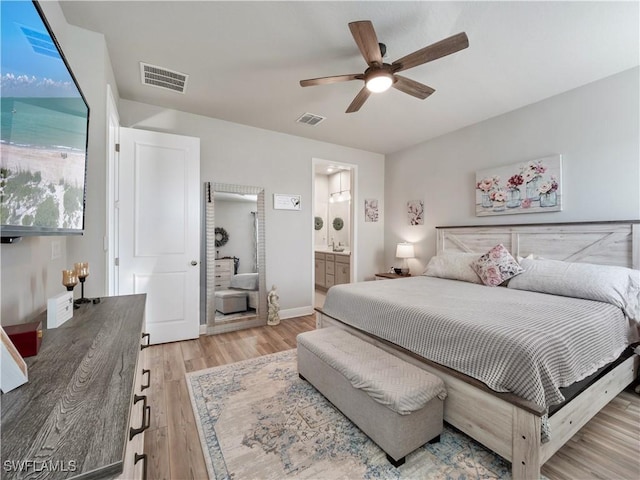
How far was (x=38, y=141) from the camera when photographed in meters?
1.02

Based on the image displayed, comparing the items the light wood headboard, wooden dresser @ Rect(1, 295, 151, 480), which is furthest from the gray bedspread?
wooden dresser @ Rect(1, 295, 151, 480)

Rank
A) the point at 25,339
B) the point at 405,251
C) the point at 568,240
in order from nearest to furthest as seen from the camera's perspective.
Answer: the point at 25,339 → the point at 568,240 → the point at 405,251

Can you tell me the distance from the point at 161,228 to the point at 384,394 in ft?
9.24

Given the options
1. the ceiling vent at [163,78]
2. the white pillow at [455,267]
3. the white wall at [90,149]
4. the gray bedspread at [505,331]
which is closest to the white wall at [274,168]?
the ceiling vent at [163,78]

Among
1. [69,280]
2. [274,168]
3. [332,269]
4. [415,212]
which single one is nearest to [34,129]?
[69,280]

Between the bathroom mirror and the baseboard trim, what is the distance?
0.35 metres

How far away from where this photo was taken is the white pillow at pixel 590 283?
2098 mm

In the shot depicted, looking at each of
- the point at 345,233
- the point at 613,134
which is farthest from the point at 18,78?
the point at 345,233

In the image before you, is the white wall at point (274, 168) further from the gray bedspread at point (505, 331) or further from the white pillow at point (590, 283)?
the white pillow at point (590, 283)

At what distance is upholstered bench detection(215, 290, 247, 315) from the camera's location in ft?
11.7

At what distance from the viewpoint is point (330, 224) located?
6.80 m

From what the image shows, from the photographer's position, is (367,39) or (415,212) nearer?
(367,39)

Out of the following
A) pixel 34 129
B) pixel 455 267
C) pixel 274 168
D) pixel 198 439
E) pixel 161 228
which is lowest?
pixel 198 439

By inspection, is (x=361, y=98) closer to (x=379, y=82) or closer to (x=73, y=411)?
(x=379, y=82)
